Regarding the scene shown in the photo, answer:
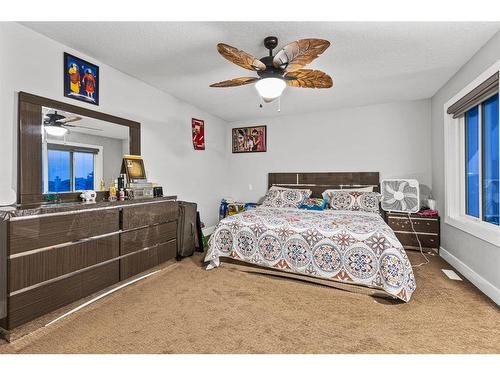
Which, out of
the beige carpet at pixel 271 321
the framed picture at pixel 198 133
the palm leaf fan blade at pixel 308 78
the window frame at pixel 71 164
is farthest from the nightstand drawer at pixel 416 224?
the window frame at pixel 71 164

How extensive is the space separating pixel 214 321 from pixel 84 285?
1215mm

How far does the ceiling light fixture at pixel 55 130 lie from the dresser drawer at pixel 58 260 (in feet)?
3.55

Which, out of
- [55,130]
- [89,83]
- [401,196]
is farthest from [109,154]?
[401,196]

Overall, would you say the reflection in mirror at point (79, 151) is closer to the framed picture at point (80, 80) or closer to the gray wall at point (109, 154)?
the gray wall at point (109, 154)

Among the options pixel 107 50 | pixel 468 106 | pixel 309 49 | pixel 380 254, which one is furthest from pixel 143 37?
pixel 468 106

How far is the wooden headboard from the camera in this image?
4.40 m

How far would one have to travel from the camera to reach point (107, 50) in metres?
2.51

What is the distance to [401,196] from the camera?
3.67 m

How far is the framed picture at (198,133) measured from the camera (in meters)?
4.40

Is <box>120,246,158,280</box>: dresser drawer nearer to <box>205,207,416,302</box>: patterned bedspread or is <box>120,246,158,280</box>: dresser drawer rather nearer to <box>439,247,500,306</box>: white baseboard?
<box>205,207,416,302</box>: patterned bedspread

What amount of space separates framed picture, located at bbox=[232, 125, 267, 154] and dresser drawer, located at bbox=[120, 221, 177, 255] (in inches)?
100

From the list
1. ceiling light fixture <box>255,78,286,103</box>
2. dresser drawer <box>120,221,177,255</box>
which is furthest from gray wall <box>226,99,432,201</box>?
ceiling light fixture <box>255,78,286,103</box>

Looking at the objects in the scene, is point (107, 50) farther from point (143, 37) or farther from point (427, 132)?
point (427, 132)
